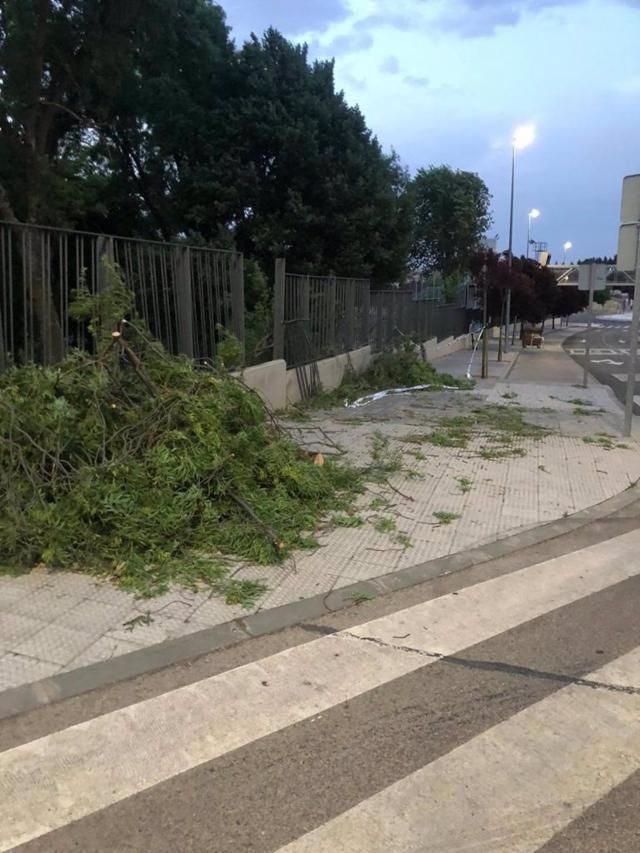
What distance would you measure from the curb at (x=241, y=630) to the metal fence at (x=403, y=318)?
37.4ft

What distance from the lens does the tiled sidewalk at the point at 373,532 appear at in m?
3.67

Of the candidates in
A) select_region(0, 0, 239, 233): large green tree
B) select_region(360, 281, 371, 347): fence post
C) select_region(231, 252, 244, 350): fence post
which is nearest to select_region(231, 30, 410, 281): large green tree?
select_region(0, 0, 239, 233): large green tree

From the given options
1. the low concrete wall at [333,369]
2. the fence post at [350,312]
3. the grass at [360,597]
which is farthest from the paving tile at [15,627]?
the fence post at [350,312]

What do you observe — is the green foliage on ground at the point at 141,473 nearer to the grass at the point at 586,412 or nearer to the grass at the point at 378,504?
the grass at the point at 378,504

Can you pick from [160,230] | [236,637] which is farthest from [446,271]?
[236,637]

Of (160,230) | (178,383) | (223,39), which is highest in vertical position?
(223,39)

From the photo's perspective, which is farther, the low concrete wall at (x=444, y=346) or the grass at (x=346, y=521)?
the low concrete wall at (x=444, y=346)

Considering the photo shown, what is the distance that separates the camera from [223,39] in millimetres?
20172

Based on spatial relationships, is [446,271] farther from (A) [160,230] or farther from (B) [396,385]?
(B) [396,385]

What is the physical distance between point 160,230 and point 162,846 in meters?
21.6

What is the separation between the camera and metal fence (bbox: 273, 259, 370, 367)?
11.1 meters

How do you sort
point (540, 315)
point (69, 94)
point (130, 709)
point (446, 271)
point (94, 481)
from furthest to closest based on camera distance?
point (446, 271), point (540, 315), point (69, 94), point (94, 481), point (130, 709)

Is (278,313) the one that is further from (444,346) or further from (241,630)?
(444,346)

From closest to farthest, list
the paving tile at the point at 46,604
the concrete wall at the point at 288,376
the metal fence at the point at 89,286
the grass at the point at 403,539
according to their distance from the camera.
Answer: the paving tile at the point at 46,604
the grass at the point at 403,539
the metal fence at the point at 89,286
the concrete wall at the point at 288,376
